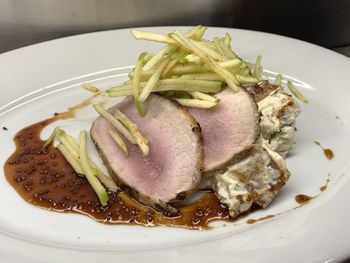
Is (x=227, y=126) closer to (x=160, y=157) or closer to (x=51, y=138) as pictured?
(x=160, y=157)

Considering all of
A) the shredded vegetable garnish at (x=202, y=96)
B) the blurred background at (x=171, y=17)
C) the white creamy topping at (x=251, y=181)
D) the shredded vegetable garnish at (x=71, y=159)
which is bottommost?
the blurred background at (x=171, y=17)

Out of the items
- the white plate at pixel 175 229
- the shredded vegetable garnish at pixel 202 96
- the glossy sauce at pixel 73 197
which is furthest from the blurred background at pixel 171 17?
the shredded vegetable garnish at pixel 202 96

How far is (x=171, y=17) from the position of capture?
2.76 metres

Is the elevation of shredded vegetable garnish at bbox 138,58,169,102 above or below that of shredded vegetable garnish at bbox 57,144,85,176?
above

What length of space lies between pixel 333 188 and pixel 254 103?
13.5 inches

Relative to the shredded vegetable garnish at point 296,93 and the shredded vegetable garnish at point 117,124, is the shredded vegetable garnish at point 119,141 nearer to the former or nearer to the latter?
the shredded vegetable garnish at point 117,124

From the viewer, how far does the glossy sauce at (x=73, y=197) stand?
1.52m

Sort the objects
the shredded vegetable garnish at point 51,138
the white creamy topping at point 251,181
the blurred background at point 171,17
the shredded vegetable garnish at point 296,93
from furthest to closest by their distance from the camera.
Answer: the blurred background at point 171,17 → the shredded vegetable garnish at point 296,93 → the shredded vegetable garnish at point 51,138 → the white creamy topping at point 251,181

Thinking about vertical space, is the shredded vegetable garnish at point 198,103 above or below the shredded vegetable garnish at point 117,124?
above

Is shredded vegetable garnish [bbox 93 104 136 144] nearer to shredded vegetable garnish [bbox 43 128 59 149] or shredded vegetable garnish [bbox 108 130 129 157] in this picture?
shredded vegetable garnish [bbox 108 130 129 157]

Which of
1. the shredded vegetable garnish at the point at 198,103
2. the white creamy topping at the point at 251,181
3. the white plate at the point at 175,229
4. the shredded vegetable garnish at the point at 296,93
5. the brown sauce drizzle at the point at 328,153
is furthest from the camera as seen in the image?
the shredded vegetable garnish at the point at 296,93

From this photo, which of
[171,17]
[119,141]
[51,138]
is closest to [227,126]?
[119,141]

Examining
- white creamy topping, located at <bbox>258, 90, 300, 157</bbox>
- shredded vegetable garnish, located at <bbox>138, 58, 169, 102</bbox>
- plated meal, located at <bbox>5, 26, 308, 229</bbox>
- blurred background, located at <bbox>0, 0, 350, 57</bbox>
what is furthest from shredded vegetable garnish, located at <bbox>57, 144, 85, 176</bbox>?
blurred background, located at <bbox>0, 0, 350, 57</bbox>

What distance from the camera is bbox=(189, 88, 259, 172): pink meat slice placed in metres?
1.58
